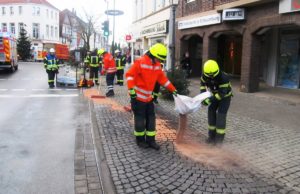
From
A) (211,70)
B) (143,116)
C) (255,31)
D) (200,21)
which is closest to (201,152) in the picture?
(143,116)

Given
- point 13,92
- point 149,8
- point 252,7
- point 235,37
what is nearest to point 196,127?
point 252,7

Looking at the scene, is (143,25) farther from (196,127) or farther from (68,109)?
(196,127)

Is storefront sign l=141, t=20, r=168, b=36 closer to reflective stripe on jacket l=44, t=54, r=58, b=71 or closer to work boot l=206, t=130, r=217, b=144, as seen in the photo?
reflective stripe on jacket l=44, t=54, r=58, b=71

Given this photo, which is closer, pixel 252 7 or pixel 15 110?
pixel 15 110

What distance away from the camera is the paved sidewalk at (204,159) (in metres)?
4.74

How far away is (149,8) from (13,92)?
683 inches

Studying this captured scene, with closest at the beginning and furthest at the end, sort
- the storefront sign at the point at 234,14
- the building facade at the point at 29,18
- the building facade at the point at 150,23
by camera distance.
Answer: the storefront sign at the point at 234,14, the building facade at the point at 150,23, the building facade at the point at 29,18

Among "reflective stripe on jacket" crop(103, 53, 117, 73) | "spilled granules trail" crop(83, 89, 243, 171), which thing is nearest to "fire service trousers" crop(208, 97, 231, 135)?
"spilled granules trail" crop(83, 89, 243, 171)

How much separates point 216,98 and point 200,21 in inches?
476

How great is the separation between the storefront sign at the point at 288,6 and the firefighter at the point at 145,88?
670 cm

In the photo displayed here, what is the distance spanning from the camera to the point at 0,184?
479 centimetres

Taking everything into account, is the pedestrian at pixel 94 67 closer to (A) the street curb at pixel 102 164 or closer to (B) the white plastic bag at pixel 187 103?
(A) the street curb at pixel 102 164

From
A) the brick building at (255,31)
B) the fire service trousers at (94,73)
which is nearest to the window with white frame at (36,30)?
the brick building at (255,31)

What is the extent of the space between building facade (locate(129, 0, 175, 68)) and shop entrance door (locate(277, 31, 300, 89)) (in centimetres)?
797
